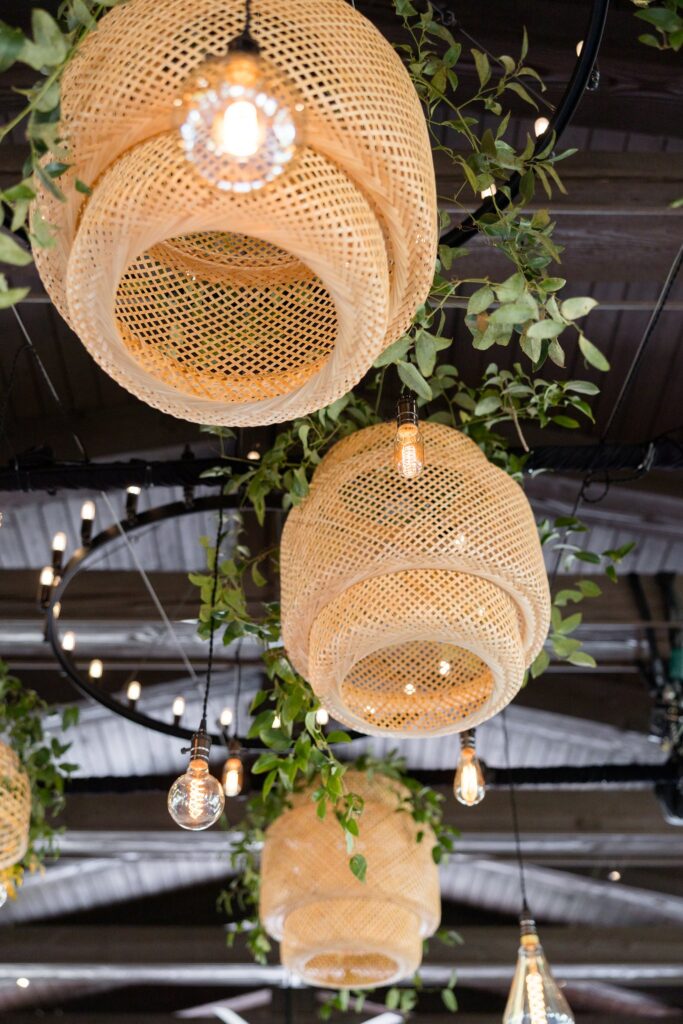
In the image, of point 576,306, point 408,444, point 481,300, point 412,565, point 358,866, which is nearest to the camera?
point 576,306

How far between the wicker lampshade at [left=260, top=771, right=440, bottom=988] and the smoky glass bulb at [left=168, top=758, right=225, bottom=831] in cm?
129

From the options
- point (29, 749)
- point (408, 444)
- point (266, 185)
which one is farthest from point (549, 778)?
point (266, 185)

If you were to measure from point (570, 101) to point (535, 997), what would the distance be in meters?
2.20

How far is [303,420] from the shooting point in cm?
240

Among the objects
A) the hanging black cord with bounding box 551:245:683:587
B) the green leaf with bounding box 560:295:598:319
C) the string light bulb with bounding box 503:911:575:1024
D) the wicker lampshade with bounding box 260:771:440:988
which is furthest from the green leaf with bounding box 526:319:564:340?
the wicker lampshade with bounding box 260:771:440:988

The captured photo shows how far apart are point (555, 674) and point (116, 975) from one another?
12.8 ft

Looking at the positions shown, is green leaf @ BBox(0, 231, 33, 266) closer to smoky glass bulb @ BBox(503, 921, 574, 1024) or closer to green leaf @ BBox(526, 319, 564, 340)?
green leaf @ BBox(526, 319, 564, 340)

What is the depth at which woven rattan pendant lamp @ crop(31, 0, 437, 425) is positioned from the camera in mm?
1062

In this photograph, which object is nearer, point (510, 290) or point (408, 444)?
point (510, 290)

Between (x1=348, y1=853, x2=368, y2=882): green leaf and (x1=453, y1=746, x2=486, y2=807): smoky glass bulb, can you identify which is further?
(x1=348, y1=853, x2=368, y2=882): green leaf

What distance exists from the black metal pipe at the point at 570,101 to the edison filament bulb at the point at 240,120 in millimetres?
775

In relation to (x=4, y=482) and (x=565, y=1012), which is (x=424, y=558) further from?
(x=4, y=482)

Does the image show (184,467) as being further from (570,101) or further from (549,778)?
(549,778)

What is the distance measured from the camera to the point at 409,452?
1883 mm
